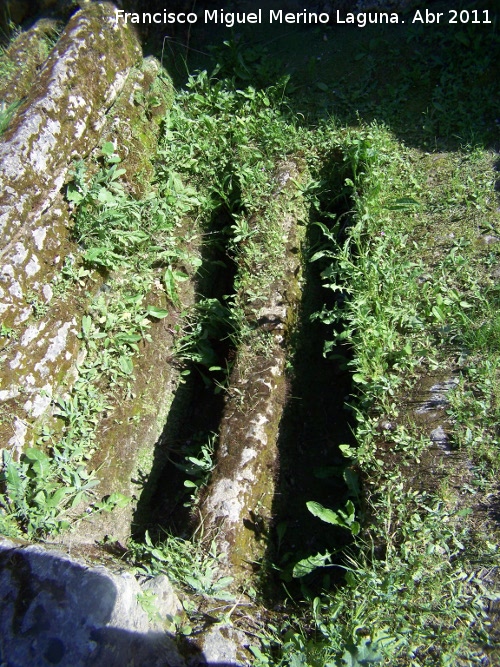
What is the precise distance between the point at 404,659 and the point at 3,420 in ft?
8.36

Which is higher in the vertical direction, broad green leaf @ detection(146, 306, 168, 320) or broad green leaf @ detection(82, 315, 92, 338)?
broad green leaf @ detection(146, 306, 168, 320)

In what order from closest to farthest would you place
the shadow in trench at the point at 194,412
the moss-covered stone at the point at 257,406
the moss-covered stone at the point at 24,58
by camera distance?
the moss-covered stone at the point at 257,406 < the shadow in trench at the point at 194,412 < the moss-covered stone at the point at 24,58

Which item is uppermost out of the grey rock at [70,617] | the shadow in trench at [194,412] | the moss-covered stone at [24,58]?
the moss-covered stone at [24,58]

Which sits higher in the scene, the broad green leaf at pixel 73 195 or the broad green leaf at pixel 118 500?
the broad green leaf at pixel 73 195

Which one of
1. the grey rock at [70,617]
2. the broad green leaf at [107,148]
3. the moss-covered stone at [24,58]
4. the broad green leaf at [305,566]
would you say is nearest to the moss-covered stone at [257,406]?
the broad green leaf at [305,566]

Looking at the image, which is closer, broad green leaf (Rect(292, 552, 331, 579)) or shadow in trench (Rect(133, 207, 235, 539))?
broad green leaf (Rect(292, 552, 331, 579))

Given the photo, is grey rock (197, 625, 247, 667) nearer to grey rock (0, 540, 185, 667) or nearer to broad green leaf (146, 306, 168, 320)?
grey rock (0, 540, 185, 667)

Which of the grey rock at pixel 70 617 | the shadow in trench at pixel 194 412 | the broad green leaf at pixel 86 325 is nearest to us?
the grey rock at pixel 70 617

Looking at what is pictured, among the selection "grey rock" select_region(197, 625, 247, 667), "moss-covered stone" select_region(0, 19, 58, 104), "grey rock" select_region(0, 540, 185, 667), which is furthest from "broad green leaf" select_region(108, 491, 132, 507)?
"moss-covered stone" select_region(0, 19, 58, 104)

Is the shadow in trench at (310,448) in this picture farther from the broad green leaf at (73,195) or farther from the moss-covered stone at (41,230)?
the broad green leaf at (73,195)

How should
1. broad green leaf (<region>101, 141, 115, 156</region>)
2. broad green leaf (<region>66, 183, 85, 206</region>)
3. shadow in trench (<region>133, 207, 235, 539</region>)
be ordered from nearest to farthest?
shadow in trench (<region>133, 207, 235, 539</region>)
broad green leaf (<region>66, 183, 85, 206</region>)
broad green leaf (<region>101, 141, 115, 156</region>)

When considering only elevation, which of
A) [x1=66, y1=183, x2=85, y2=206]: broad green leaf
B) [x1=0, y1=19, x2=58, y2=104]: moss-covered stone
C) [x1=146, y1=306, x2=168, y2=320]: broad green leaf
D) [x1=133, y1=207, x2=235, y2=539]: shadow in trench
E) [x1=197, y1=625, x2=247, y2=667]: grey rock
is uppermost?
[x1=0, y1=19, x2=58, y2=104]: moss-covered stone

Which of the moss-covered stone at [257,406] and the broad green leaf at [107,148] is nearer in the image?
the moss-covered stone at [257,406]

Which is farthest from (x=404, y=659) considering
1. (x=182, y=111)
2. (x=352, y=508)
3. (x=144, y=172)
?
(x=182, y=111)
